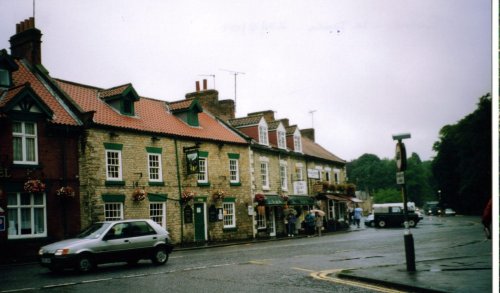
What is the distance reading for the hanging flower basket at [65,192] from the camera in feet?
71.4

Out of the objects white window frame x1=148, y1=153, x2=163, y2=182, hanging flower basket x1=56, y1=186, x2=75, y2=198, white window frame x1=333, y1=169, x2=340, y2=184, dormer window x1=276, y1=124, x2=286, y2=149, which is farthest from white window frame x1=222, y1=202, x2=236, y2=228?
white window frame x1=333, y1=169, x2=340, y2=184

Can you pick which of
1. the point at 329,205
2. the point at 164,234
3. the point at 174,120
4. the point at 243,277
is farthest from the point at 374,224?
the point at 243,277

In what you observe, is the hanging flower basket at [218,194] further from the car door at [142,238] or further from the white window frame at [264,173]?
the car door at [142,238]

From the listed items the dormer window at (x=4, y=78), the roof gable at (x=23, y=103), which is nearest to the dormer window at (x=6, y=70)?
the dormer window at (x=4, y=78)

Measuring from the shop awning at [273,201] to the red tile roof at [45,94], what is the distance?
15463 millimetres

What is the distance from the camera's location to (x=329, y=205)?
4559 cm

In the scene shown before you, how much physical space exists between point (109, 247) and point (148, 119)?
14.7 m

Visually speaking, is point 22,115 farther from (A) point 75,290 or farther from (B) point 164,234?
(A) point 75,290

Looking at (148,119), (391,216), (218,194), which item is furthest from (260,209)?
(391,216)

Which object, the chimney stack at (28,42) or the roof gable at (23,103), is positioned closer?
the roof gable at (23,103)

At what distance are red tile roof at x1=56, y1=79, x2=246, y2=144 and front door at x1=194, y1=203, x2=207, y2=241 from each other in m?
4.39

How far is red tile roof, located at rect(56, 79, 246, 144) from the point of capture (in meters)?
26.0

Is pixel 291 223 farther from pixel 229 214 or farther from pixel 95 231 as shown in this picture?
pixel 95 231

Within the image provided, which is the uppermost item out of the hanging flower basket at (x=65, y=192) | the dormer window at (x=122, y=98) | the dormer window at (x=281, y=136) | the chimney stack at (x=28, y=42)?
the chimney stack at (x=28, y=42)
